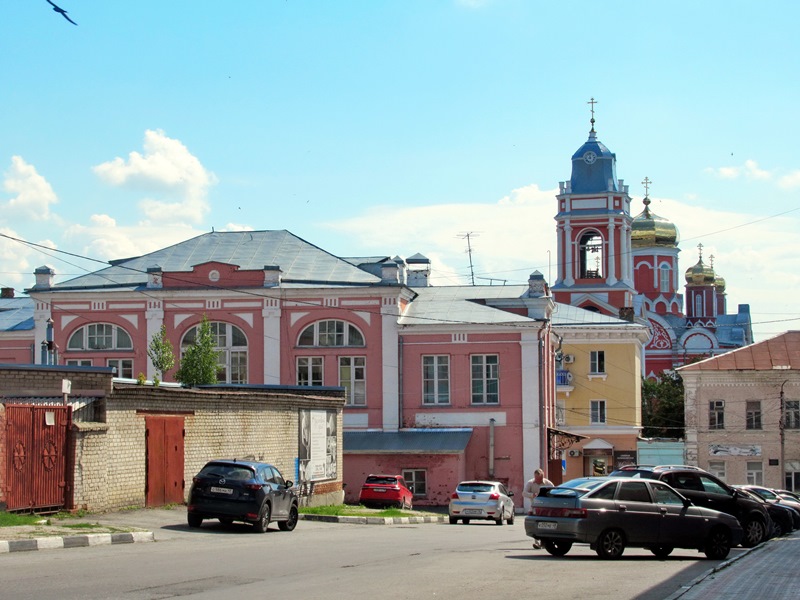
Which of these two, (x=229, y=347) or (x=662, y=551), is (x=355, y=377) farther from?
(x=662, y=551)

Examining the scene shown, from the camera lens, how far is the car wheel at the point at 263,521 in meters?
22.9

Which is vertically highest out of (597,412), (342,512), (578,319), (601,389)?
(578,319)

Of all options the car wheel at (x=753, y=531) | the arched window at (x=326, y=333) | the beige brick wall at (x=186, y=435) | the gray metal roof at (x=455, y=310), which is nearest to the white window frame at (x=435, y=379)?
the gray metal roof at (x=455, y=310)

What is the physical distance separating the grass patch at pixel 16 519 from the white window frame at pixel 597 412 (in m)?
47.2

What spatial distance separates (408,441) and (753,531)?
83.0ft

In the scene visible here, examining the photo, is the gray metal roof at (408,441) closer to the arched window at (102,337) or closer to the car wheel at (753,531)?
the arched window at (102,337)

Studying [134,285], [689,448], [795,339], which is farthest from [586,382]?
[134,285]

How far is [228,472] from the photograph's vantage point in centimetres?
2273

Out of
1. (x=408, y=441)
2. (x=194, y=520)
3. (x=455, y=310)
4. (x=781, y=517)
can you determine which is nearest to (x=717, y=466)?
(x=455, y=310)

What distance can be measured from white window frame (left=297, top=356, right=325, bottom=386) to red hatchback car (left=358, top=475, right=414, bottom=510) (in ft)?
32.8

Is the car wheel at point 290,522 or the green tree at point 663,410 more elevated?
the green tree at point 663,410

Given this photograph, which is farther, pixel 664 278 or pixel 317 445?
pixel 664 278

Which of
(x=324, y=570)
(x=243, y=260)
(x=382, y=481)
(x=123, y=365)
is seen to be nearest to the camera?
(x=324, y=570)

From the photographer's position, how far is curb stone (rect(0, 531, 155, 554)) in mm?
17625
